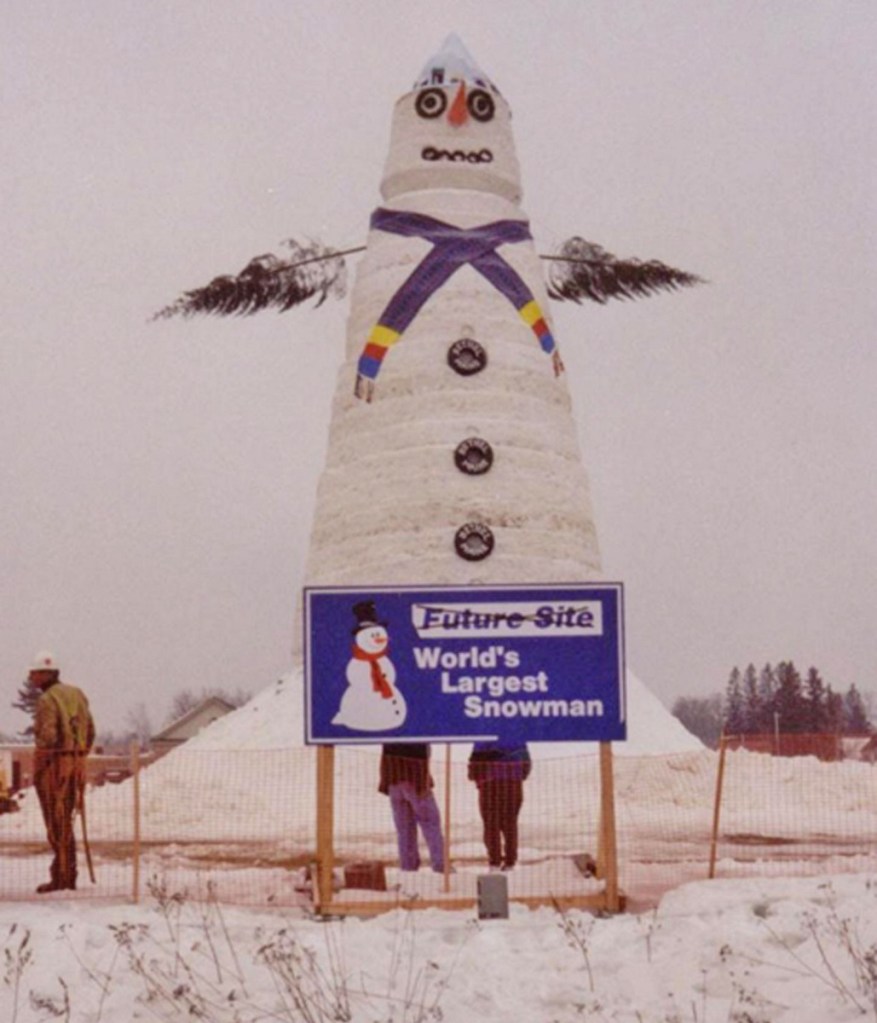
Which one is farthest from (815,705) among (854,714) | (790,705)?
(854,714)

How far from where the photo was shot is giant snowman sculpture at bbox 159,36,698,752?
97.4 feet

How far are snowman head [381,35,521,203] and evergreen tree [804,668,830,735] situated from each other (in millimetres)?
63055

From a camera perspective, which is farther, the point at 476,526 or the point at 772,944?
the point at 476,526

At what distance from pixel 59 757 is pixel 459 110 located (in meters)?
21.8

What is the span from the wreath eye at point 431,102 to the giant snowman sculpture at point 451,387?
0.10 ft

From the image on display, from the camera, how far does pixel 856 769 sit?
28.5m

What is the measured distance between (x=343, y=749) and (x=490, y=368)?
8732mm

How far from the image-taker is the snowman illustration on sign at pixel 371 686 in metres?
11.7

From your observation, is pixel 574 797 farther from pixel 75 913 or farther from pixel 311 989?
pixel 311 989

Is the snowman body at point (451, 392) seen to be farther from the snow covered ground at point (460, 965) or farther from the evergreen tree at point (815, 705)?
the evergreen tree at point (815, 705)

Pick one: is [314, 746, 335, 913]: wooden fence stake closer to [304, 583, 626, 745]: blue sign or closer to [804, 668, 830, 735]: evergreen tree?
[304, 583, 626, 745]: blue sign

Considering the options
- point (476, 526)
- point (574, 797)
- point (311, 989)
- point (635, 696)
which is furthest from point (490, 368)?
point (311, 989)

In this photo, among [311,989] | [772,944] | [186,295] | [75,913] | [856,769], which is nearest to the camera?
[311,989]

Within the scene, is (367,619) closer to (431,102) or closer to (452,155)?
(452,155)
